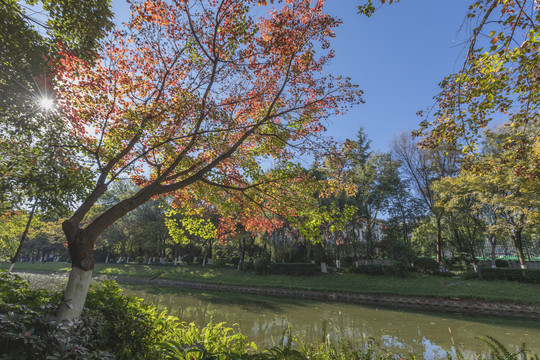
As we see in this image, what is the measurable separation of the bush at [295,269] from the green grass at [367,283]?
859 millimetres

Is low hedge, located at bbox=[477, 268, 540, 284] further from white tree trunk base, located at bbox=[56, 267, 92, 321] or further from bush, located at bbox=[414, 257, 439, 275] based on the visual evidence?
white tree trunk base, located at bbox=[56, 267, 92, 321]

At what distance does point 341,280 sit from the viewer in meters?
21.2

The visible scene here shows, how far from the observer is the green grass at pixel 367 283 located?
50.6 feet

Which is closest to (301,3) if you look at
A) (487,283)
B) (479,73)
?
(479,73)

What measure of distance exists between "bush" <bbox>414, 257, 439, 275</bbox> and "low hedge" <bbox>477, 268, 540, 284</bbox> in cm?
313

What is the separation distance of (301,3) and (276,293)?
19420mm

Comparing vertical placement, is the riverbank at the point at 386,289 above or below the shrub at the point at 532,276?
below

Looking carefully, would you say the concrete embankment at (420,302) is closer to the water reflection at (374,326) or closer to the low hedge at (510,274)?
the water reflection at (374,326)

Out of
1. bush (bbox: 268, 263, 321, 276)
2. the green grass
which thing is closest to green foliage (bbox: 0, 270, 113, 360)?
the green grass

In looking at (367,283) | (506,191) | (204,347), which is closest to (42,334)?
(204,347)

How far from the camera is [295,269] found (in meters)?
24.4

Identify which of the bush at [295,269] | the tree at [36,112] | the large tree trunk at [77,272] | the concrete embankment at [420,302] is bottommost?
the concrete embankment at [420,302]

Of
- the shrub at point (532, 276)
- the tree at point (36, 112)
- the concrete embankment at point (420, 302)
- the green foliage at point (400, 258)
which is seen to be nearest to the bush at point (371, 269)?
the green foliage at point (400, 258)

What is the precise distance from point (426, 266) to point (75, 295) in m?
25.1
